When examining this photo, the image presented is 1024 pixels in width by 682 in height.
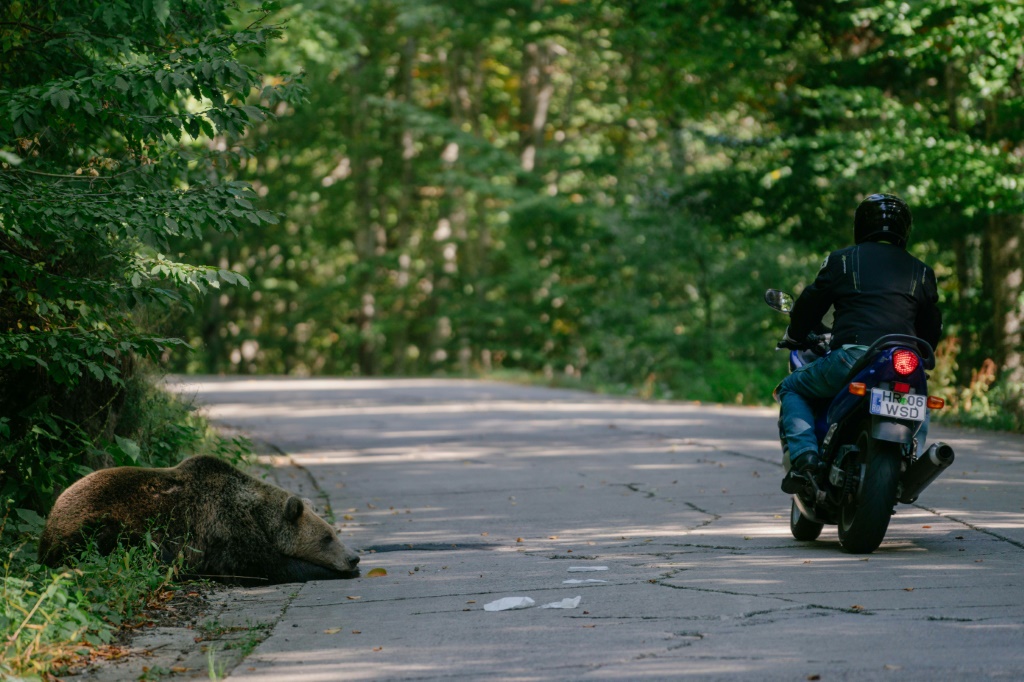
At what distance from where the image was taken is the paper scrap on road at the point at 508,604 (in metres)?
6.69

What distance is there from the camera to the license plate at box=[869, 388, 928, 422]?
742cm

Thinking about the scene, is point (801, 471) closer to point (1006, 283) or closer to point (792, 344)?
point (792, 344)

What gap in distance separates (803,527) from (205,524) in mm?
3645

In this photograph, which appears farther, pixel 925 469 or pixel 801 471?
pixel 801 471

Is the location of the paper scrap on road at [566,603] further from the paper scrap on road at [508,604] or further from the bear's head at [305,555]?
the bear's head at [305,555]

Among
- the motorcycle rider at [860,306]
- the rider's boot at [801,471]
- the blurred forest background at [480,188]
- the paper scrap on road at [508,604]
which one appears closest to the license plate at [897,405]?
the motorcycle rider at [860,306]

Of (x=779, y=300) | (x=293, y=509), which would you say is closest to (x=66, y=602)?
(x=293, y=509)

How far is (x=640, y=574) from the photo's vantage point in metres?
7.47

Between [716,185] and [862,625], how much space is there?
19.2 meters

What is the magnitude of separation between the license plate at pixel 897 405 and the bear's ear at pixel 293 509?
3310 mm

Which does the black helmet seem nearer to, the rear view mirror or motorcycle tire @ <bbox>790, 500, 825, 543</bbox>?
the rear view mirror

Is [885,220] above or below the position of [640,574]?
above

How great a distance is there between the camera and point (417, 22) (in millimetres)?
36656

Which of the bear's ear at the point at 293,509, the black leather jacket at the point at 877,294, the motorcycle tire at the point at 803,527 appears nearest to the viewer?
the bear's ear at the point at 293,509
